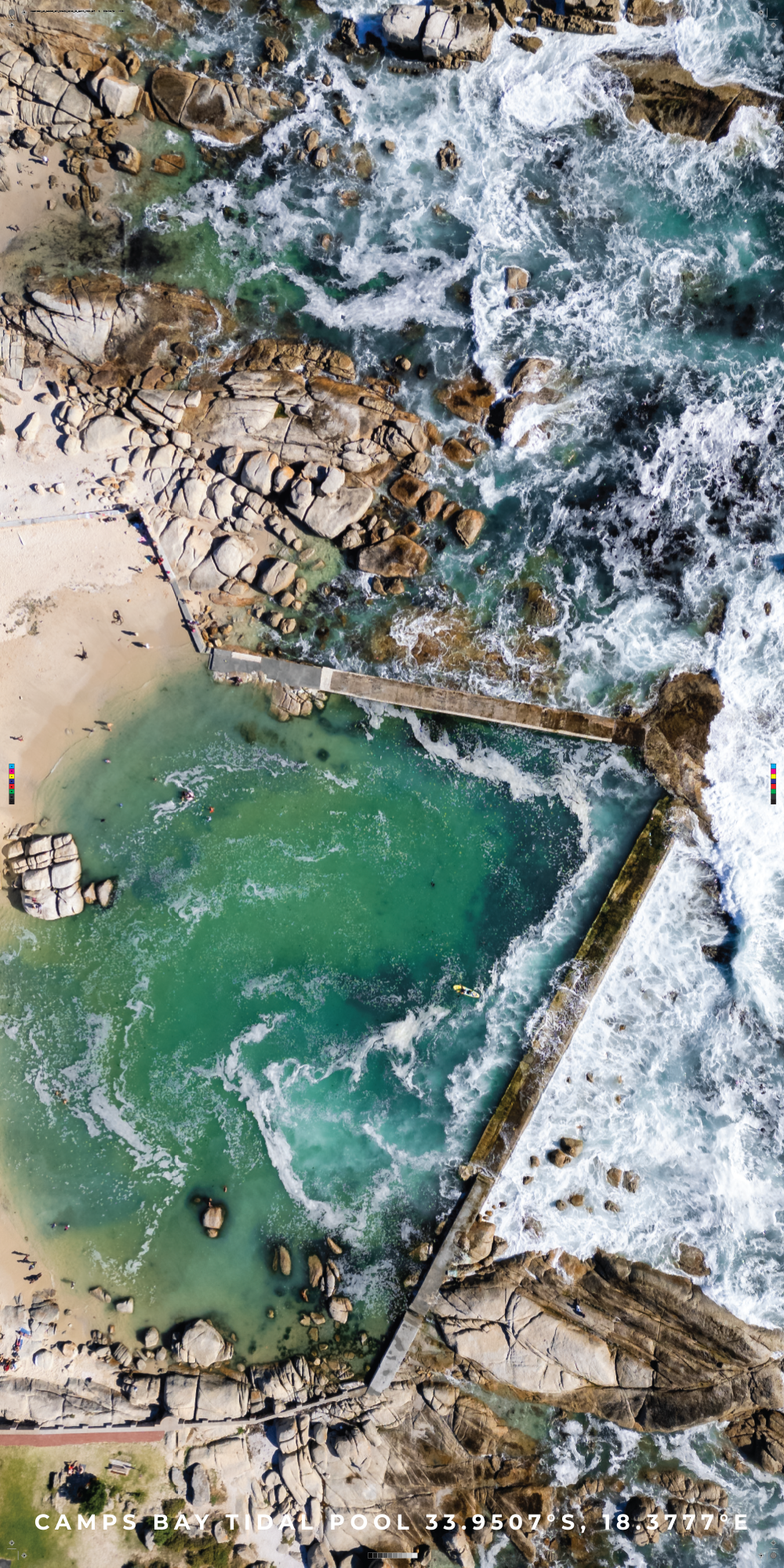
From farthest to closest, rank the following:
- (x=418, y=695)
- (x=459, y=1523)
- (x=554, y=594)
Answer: (x=554, y=594), (x=418, y=695), (x=459, y=1523)

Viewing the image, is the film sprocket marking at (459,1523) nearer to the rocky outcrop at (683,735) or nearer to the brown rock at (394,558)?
the rocky outcrop at (683,735)

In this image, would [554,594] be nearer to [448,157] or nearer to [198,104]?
[448,157]

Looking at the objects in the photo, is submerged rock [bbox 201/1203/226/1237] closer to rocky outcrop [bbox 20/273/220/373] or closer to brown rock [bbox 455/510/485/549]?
brown rock [bbox 455/510/485/549]

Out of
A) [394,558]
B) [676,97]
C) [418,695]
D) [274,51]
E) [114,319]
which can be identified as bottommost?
[418,695]

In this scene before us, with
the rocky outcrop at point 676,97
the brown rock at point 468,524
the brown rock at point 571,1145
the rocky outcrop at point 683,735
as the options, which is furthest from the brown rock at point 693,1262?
the rocky outcrop at point 676,97

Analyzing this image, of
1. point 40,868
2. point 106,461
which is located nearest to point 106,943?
point 40,868

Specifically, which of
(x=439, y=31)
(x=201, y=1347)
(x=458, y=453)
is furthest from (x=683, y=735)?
(x=201, y=1347)
